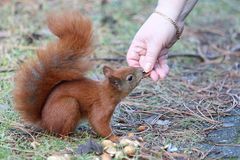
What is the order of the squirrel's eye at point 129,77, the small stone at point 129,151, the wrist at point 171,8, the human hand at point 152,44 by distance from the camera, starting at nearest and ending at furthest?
1. the small stone at point 129,151
2. the squirrel's eye at point 129,77
3. the human hand at point 152,44
4. the wrist at point 171,8

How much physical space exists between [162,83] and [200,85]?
25 cm

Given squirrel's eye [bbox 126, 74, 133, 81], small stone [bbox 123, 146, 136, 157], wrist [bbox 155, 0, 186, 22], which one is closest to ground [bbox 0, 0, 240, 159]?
small stone [bbox 123, 146, 136, 157]

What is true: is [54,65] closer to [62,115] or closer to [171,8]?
[62,115]

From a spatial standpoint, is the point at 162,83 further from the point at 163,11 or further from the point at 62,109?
the point at 62,109

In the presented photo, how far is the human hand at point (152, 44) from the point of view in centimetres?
291

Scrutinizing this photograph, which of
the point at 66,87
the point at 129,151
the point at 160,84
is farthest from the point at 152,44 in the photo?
the point at 160,84

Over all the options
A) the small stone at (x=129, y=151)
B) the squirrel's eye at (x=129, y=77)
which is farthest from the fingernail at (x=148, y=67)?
the small stone at (x=129, y=151)

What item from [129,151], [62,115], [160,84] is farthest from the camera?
[160,84]

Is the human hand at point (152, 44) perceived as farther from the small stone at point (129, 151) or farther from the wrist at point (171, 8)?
the small stone at point (129, 151)

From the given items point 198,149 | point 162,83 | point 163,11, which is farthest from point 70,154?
point 162,83

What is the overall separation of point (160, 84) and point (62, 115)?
1217mm

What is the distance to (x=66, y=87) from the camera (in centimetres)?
272

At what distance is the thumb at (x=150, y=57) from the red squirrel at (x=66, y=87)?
0.16 metres

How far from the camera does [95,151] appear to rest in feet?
8.23
